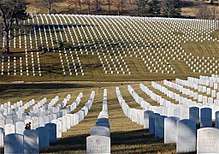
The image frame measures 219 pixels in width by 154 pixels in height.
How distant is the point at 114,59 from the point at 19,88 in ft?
97.0

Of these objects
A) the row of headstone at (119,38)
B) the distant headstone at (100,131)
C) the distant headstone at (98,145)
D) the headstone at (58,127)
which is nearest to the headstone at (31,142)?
the distant headstone at (100,131)

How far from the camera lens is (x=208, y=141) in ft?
39.4

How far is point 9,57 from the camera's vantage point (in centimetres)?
8119

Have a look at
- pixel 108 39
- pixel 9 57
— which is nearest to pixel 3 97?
pixel 9 57

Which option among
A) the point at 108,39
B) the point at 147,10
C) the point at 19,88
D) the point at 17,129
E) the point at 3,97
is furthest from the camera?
the point at 147,10

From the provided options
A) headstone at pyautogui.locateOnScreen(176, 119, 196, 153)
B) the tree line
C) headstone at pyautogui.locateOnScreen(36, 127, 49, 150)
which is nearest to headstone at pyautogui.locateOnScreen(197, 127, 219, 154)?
headstone at pyautogui.locateOnScreen(176, 119, 196, 153)

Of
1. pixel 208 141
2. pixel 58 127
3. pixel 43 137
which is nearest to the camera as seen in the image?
pixel 208 141

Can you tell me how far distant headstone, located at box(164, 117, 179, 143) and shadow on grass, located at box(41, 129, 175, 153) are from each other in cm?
29

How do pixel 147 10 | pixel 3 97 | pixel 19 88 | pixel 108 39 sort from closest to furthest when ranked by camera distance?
pixel 3 97 → pixel 19 88 → pixel 108 39 → pixel 147 10

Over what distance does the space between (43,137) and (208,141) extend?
523 centimetres

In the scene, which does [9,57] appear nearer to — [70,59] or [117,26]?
[70,59]

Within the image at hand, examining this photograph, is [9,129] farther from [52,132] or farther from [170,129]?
[170,129]

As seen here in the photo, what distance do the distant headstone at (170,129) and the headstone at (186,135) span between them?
126 cm

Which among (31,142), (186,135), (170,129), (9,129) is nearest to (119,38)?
(9,129)
